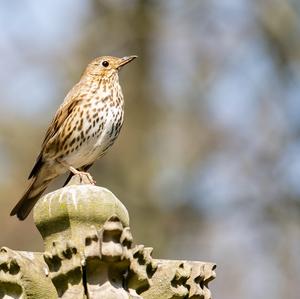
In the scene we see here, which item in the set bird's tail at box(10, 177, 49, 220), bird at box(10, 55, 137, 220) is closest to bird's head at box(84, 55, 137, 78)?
bird at box(10, 55, 137, 220)

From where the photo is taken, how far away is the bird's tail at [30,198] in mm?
6016


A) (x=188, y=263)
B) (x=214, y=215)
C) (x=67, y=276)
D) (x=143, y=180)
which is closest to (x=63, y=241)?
(x=67, y=276)

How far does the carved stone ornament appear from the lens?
3279 millimetres

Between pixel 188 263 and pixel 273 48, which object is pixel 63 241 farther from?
pixel 273 48

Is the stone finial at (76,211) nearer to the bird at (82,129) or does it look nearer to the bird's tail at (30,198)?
the bird's tail at (30,198)

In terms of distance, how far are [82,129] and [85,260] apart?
126 inches

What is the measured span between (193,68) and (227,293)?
8.85 feet

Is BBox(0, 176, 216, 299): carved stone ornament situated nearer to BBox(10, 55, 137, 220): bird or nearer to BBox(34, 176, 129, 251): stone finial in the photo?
BBox(34, 176, 129, 251): stone finial

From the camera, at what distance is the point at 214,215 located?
13391 mm

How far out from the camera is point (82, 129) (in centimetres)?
643

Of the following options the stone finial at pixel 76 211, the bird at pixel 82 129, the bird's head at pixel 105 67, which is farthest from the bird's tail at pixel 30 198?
the stone finial at pixel 76 211

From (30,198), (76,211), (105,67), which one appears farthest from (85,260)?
(105,67)

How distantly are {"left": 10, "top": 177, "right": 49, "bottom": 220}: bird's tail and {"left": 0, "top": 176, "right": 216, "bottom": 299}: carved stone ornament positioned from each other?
249 centimetres

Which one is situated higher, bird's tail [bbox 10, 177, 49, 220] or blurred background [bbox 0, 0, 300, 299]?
blurred background [bbox 0, 0, 300, 299]
